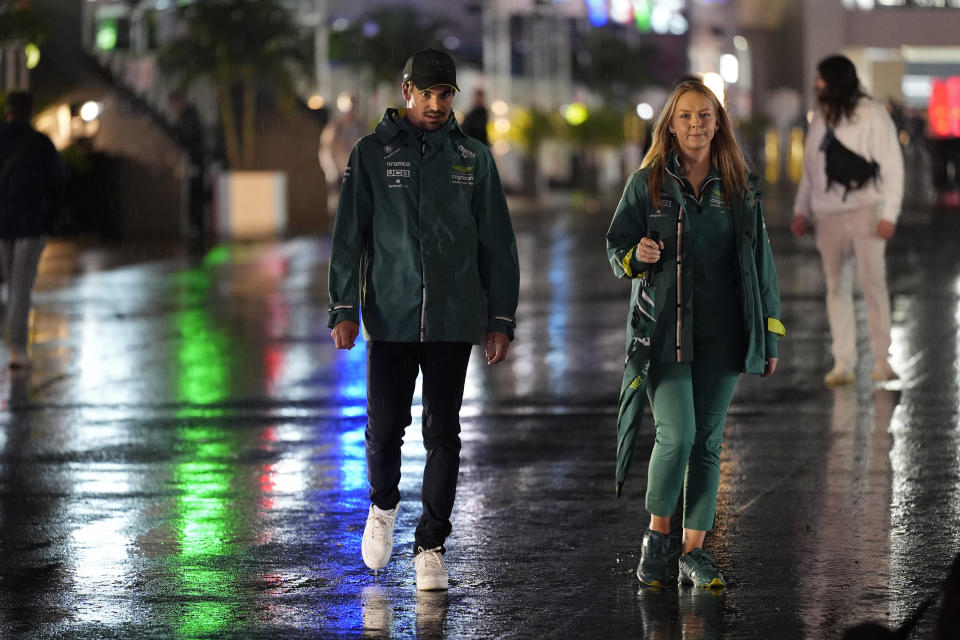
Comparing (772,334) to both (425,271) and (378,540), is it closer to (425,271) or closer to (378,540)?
(425,271)

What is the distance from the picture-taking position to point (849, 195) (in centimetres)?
1062

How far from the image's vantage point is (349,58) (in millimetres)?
72750

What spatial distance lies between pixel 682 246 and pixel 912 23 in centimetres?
6251

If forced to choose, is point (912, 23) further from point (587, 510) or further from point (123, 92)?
point (587, 510)

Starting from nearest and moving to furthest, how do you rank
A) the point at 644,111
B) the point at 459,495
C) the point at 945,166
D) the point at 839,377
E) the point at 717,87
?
the point at 459,495
the point at 839,377
the point at 717,87
the point at 945,166
the point at 644,111

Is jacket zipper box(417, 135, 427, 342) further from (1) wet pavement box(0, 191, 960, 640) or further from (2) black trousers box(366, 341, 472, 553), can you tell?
(1) wet pavement box(0, 191, 960, 640)

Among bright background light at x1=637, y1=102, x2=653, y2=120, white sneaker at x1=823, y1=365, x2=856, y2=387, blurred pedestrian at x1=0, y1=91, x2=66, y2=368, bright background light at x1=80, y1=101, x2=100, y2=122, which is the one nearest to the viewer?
white sneaker at x1=823, y1=365, x2=856, y2=387

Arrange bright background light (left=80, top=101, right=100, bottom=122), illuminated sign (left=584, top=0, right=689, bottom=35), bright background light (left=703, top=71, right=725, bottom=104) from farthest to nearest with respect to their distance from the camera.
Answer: illuminated sign (left=584, top=0, right=689, bottom=35) < bright background light (left=80, top=101, right=100, bottom=122) < bright background light (left=703, top=71, right=725, bottom=104)

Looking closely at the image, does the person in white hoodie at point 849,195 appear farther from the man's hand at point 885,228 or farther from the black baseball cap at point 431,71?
the black baseball cap at point 431,71

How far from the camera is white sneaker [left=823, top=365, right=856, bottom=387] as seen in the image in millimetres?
11102

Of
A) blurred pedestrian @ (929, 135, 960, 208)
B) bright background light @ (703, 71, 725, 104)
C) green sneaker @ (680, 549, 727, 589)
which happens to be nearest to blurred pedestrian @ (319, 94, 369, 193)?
bright background light @ (703, 71, 725, 104)

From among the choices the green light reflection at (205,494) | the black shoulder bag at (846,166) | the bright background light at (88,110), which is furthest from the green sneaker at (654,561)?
the bright background light at (88,110)

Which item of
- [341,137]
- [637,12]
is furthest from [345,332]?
[637,12]

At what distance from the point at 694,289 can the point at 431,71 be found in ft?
3.84
